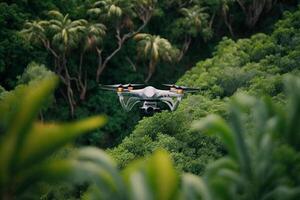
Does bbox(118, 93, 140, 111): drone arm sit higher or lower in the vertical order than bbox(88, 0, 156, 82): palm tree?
lower

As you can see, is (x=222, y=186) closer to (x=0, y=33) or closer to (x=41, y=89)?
(x=41, y=89)

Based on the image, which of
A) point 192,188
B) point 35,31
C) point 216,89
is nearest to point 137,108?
point 35,31

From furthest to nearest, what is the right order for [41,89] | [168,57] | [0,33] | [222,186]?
[168,57], [0,33], [222,186], [41,89]

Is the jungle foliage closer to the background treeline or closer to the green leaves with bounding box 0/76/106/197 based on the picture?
the green leaves with bounding box 0/76/106/197

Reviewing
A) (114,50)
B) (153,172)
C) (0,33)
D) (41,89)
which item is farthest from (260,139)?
(114,50)

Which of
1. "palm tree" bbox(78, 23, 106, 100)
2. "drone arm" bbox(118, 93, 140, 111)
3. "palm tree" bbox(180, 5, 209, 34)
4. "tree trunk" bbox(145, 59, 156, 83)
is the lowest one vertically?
"tree trunk" bbox(145, 59, 156, 83)

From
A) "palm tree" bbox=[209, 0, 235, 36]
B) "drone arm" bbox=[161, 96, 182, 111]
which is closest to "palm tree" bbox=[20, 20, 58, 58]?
"drone arm" bbox=[161, 96, 182, 111]

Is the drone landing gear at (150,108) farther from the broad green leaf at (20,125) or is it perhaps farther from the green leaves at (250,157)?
Result: the broad green leaf at (20,125)

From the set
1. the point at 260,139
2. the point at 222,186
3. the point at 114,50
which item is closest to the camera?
the point at 222,186

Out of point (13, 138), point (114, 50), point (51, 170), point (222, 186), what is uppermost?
point (13, 138)
